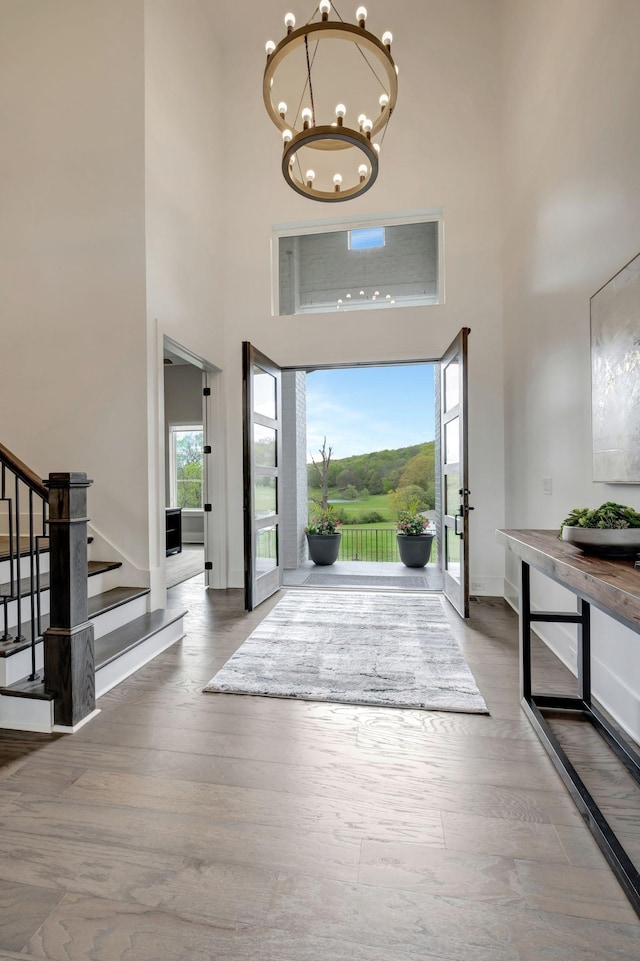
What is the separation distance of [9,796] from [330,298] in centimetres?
468

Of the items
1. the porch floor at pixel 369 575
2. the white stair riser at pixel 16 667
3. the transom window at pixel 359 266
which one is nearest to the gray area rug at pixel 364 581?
the porch floor at pixel 369 575

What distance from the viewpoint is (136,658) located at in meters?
2.91

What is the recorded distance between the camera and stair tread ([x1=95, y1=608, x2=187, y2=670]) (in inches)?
106

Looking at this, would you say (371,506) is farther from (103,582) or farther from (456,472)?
(103,582)

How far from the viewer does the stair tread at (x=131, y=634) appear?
106 inches

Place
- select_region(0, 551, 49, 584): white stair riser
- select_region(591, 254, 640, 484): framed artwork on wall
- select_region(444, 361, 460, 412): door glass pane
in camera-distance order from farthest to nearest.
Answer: select_region(444, 361, 460, 412): door glass pane, select_region(0, 551, 49, 584): white stair riser, select_region(591, 254, 640, 484): framed artwork on wall

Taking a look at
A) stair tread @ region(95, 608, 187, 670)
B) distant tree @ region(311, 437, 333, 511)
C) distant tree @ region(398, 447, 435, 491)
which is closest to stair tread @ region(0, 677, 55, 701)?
stair tread @ region(95, 608, 187, 670)

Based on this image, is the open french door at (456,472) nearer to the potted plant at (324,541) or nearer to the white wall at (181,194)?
the potted plant at (324,541)

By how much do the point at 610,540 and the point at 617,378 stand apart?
0.98 m

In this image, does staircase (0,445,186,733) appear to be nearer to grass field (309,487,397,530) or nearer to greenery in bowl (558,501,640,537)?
greenery in bowl (558,501,640,537)

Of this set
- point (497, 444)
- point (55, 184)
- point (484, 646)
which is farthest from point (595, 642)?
point (55, 184)

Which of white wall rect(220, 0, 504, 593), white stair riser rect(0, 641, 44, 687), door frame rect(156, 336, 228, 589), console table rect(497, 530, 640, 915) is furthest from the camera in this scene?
door frame rect(156, 336, 228, 589)

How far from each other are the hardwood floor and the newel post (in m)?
0.17

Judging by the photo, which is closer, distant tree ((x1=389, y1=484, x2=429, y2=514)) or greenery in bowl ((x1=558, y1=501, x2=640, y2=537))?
greenery in bowl ((x1=558, y1=501, x2=640, y2=537))
